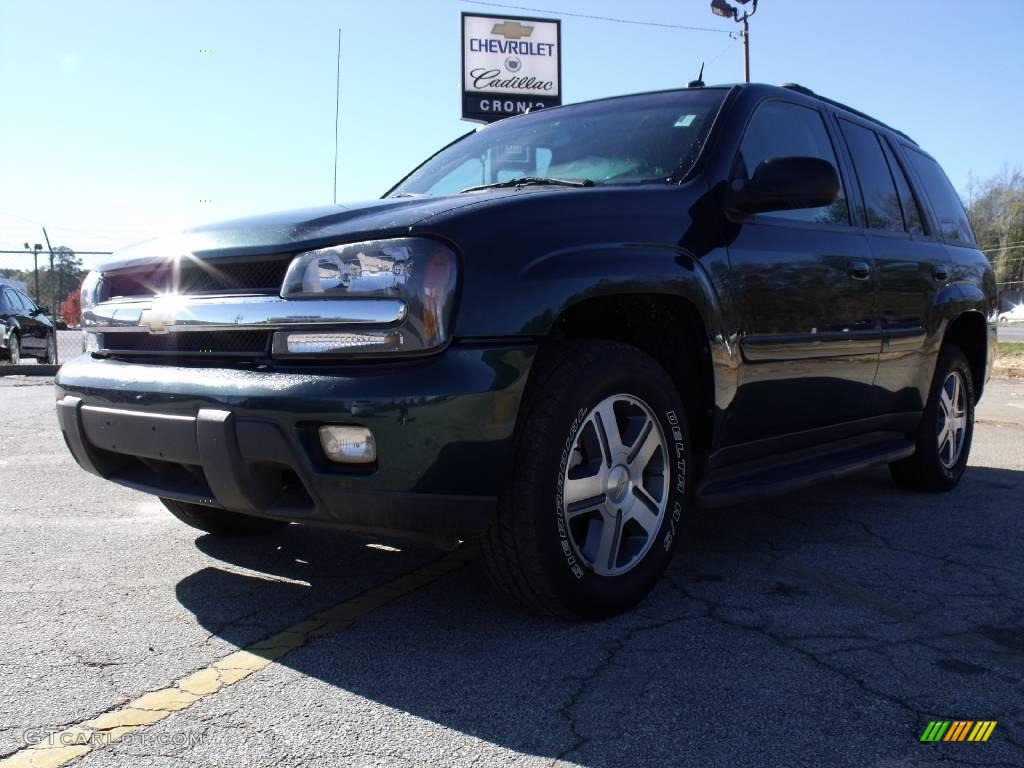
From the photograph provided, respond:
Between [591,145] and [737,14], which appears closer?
[591,145]

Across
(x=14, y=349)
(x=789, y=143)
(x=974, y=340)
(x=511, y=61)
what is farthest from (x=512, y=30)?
(x=789, y=143)

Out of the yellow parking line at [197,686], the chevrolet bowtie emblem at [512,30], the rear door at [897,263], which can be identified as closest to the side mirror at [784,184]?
the rear door at [897,263]

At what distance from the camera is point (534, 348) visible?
2.59m

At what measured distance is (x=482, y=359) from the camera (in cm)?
247

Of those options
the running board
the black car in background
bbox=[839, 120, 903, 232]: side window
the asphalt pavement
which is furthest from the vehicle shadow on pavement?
the black car in background

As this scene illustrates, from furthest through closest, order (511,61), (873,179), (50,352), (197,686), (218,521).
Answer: (511,61) < (50,352) < (873,179) < (218,521) < (197,686)

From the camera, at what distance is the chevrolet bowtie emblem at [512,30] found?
2248 cm

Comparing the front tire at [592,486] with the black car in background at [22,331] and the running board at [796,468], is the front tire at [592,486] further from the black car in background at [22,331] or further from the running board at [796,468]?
the black car in background at [22,331]

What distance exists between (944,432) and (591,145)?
2685 mm

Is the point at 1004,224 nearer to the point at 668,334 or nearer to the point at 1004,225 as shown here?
the point at 1004,225

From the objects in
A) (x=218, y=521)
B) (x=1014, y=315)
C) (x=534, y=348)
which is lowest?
(x=1014, y=315)

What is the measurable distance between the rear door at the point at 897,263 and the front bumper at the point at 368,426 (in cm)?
236

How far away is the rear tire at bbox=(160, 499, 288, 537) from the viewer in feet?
12.0

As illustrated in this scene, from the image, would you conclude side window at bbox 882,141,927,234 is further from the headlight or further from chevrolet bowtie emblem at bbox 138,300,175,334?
chevrolet bowtie emblem at bbox 138,300,175,334
